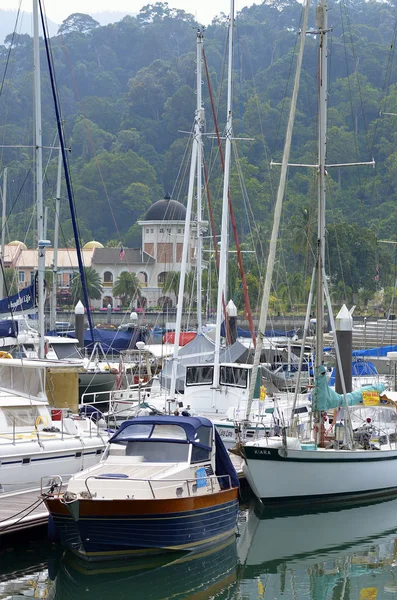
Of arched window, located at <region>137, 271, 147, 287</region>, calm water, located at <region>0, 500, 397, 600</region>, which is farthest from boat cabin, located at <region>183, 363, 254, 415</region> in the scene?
arched window, located at <region>137, 271, 147, 287</region>

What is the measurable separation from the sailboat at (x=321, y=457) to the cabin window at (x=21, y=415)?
203 inches

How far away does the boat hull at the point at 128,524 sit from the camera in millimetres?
18609

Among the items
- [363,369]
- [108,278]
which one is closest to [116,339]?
[363,369]

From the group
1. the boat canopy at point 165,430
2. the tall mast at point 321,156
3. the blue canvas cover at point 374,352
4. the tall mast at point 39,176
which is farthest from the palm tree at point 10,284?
the blue canvas cover at point 374,352

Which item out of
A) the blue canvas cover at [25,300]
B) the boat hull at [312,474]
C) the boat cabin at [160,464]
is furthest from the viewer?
the blue canvas cover at [25,300]

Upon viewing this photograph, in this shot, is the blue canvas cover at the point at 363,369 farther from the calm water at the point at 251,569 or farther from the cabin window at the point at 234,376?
the calm water at the point at 251,569

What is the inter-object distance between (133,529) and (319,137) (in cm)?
1128

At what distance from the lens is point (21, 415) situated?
24.2 m

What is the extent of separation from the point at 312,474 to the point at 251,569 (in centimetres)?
386

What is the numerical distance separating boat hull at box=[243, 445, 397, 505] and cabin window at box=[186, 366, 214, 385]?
267 inches

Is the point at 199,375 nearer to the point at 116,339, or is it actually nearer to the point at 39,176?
the point at 39,176

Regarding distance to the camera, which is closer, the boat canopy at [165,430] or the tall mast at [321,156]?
the boat canopy at [165,430]

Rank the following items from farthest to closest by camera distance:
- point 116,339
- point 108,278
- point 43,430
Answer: point 108,278 → point 116,339 → point 43,430

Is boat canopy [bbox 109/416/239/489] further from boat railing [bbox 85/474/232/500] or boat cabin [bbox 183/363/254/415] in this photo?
boat cabin [bbox 183/363/254/415]
